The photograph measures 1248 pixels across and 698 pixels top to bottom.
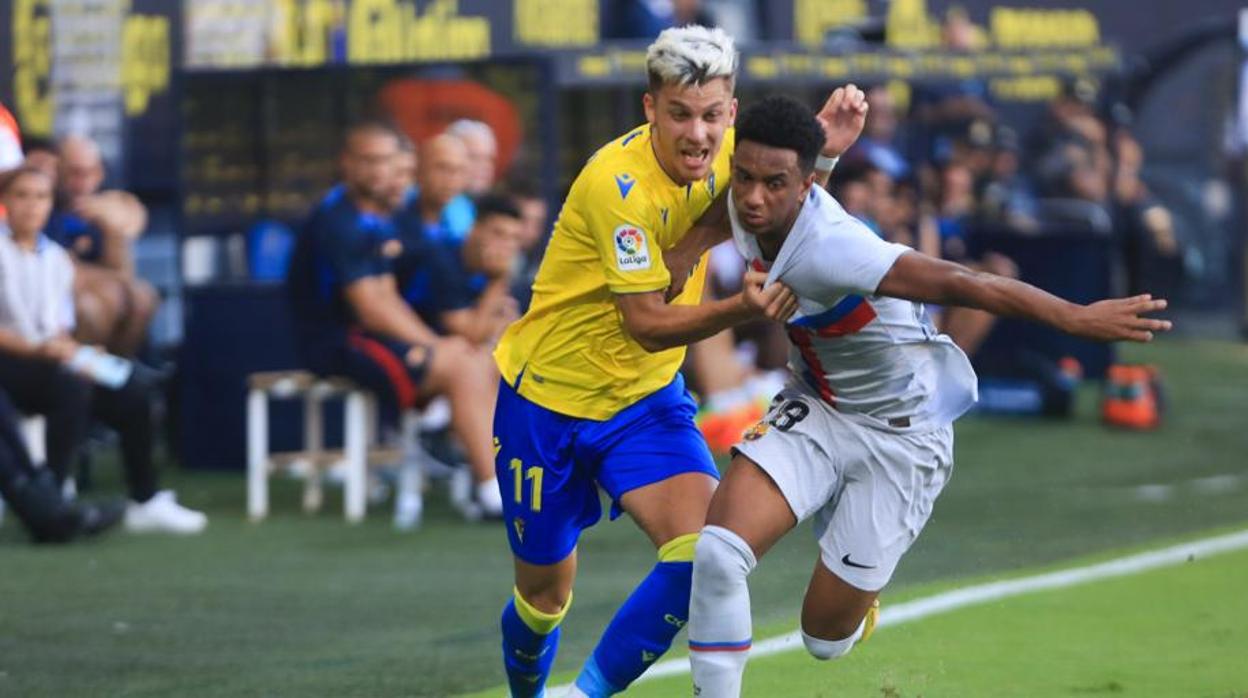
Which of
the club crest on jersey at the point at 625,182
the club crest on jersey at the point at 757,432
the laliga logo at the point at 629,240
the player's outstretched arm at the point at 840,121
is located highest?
the player's outstretched arm at the point at 840,121

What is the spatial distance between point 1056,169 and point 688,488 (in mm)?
14273

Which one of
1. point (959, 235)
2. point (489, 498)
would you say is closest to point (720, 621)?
point (489, 498)

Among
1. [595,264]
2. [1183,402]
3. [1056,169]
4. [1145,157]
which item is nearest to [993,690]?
[595,264]

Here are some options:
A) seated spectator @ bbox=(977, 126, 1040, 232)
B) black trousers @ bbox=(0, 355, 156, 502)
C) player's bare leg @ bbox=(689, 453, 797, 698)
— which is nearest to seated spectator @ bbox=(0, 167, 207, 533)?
black trousers @ bbox=(0, 355, 156, 502)

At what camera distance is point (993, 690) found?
736 centimetres

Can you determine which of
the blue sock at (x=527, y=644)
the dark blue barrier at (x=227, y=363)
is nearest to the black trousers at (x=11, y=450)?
the dark blue barrier at (x=227, y=363)

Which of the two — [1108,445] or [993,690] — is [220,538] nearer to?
[993,690]

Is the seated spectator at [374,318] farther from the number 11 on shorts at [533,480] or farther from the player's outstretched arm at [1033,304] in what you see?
the player's outstretched arm at [1033,304]

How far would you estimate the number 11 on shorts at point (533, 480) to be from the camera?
21.5 ft

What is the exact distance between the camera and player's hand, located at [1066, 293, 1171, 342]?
18.5ft

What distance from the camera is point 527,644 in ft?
22.0

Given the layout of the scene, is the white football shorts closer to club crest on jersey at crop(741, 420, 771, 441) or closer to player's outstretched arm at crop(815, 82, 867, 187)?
club crest on jersey at crop(741, 420, 771, 441)

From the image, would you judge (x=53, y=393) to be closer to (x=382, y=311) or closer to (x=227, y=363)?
(x=382, y=311)

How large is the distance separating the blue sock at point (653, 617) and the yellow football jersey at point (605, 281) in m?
0.51
